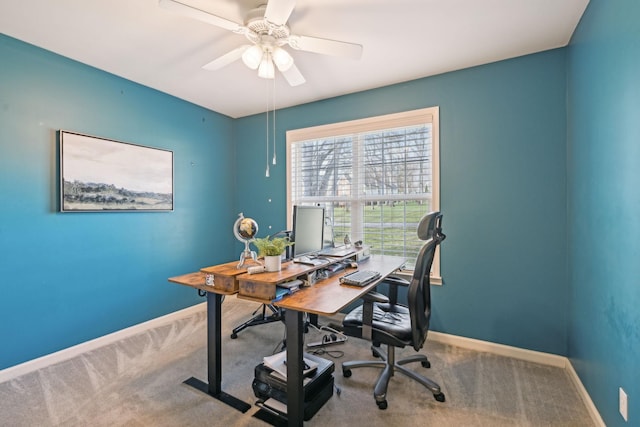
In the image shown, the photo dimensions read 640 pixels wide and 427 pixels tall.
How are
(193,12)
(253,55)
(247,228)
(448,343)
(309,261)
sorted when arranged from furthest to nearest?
(448,343)
(309,261)
(247,228)
(253,55)
(193,12)

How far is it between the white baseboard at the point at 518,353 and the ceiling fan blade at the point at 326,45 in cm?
256

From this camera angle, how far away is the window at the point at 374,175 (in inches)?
114

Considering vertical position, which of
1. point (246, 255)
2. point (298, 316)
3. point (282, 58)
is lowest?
point (298, 316)

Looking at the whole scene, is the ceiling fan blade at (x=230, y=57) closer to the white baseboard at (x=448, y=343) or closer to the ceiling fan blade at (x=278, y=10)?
the ceiling fan blade at (x=278, y=10)

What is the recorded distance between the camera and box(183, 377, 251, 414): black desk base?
1.85m

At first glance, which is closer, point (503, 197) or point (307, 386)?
point (307, 386)

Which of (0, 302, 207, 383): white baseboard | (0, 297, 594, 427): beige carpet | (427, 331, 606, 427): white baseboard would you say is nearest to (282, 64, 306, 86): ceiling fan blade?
(0, 297, 594, 427): beige carpet

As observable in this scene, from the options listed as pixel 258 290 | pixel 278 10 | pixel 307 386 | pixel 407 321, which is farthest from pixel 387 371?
pixel 278 10

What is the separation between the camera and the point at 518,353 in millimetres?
2445

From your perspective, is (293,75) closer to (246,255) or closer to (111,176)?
(246,255)

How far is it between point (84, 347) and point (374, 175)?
3.19m

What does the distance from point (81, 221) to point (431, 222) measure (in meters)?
2.93

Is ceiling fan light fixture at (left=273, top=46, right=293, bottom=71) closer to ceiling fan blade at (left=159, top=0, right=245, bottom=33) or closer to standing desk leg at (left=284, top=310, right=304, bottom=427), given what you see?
ceiling fan blade at (left=159, top=0, right=245, bottom=33)

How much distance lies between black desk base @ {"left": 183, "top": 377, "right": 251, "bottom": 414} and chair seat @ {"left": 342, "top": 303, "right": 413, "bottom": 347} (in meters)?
0.81
